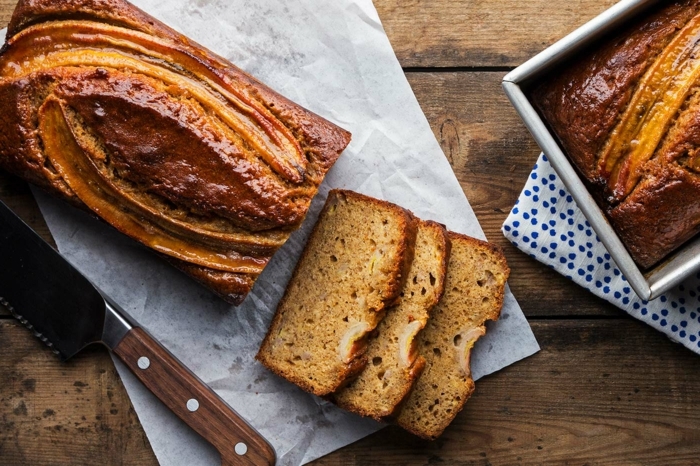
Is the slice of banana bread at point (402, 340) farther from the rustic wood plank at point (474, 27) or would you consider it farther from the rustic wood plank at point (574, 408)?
the rustic wood plank at point (474, 27)

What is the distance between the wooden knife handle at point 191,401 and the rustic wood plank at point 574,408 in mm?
408

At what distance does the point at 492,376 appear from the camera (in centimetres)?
309

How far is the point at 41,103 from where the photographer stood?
2.59 metres

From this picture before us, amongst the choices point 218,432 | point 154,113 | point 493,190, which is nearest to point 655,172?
point 493,190

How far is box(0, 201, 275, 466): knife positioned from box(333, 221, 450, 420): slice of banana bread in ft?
1.80

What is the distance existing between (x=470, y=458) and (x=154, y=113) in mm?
2217

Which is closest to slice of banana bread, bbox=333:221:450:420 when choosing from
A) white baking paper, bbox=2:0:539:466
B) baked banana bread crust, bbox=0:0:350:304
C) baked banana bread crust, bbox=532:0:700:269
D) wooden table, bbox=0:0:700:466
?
white baking paper, bbox=2:0:539:466

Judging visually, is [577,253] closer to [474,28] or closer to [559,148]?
[559,148]

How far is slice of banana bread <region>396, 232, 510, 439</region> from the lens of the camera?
9.65ft

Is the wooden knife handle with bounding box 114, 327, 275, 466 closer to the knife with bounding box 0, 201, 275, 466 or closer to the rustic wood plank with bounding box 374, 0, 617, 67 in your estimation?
the knife with bounding box 0, 201, 275, 466

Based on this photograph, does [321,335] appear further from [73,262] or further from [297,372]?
[73,262]

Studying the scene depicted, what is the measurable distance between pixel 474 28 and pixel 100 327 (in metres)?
2.34

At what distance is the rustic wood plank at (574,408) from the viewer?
3059 mm

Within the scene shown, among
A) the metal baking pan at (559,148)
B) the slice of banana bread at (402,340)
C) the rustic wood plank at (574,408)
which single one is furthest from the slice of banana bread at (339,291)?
the metal baking pan at (559,148)
